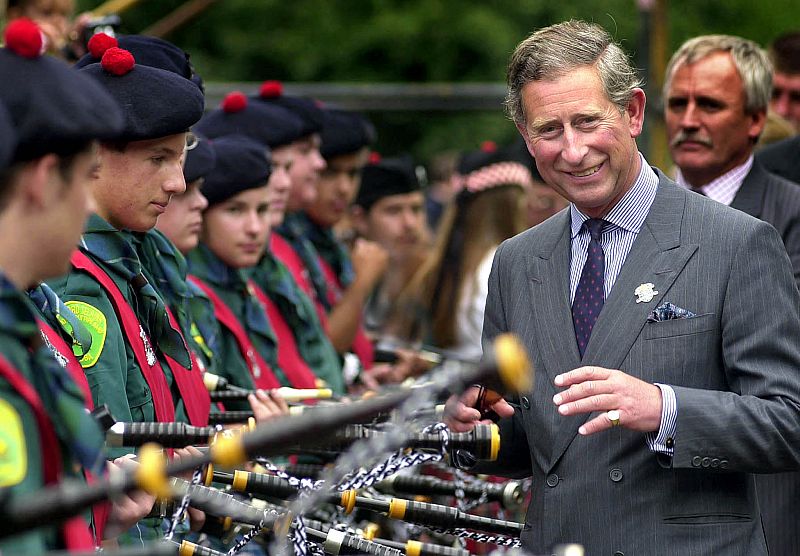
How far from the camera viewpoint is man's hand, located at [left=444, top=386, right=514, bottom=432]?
140 inches

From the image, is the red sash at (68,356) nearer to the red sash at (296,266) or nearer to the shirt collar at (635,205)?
the shirt collar at (635,205)

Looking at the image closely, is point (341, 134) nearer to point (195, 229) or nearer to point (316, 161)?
point (316, 161)

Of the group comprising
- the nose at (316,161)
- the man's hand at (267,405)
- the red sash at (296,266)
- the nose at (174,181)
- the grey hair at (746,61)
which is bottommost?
the red sash at (296,266)

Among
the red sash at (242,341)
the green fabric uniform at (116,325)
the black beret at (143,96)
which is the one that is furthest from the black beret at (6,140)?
the red sash at (242,341)

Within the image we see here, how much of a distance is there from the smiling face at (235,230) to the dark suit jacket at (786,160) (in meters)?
2.36

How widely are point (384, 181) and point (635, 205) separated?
5478 mm

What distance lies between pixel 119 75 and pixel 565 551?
212 centimetres

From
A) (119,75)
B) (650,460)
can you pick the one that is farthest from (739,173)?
(119,75)

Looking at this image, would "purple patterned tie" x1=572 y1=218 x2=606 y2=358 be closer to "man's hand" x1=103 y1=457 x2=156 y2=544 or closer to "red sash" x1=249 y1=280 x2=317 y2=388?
"man's hand" x1=103 y1=457 x2=156 y2=544

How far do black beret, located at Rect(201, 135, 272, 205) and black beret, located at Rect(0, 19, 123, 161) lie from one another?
3.12 m

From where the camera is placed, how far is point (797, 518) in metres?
4.83

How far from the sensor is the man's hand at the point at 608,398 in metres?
3.19

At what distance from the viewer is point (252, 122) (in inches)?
259

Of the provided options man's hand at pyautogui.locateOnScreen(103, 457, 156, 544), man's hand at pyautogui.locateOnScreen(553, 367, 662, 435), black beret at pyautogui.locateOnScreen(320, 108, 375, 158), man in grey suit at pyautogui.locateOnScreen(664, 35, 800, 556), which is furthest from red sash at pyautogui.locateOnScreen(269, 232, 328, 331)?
man's hand at pyautogui.locateOnScreen(553, 367, 662, 435)
